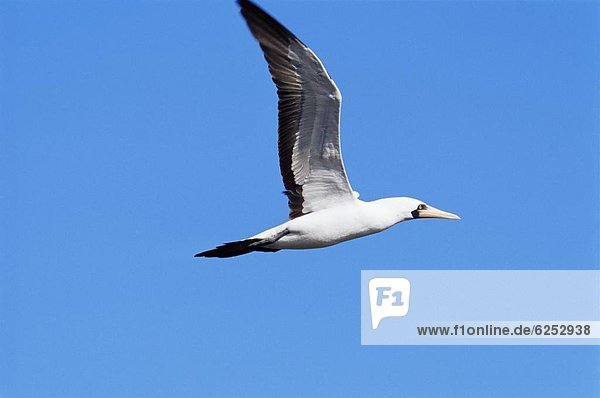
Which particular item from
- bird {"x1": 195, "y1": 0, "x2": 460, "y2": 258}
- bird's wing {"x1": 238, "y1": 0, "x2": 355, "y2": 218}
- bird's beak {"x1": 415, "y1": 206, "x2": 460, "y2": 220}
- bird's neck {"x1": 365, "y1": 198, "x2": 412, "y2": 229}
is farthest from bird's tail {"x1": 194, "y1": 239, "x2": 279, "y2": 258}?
bird's beak {"x1": 415, "y1": 206, "x2": 460, "y2": 220}

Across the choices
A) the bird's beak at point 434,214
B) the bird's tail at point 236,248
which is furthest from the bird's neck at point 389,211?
the bird's tail at point 236,248

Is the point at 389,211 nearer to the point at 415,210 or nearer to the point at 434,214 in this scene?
the point at 415,210

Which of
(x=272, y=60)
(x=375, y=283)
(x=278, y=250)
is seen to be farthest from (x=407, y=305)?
(x=272, y=60)

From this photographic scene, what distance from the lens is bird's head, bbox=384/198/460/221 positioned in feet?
74.3

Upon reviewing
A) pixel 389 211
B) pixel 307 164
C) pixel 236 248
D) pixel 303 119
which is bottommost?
pixel 236 248

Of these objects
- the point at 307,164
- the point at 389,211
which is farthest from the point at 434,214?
the point at 307,164

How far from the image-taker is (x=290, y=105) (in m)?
21.8

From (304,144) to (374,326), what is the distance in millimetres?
2638

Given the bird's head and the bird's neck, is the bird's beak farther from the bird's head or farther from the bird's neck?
the bird's neck

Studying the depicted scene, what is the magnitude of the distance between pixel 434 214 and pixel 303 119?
2.52 meters

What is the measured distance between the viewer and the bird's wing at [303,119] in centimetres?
2136

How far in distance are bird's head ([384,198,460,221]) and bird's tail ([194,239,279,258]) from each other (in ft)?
6.12

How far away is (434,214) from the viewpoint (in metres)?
23.2

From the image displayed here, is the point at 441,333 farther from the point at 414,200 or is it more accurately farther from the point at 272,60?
the point at 272,60
